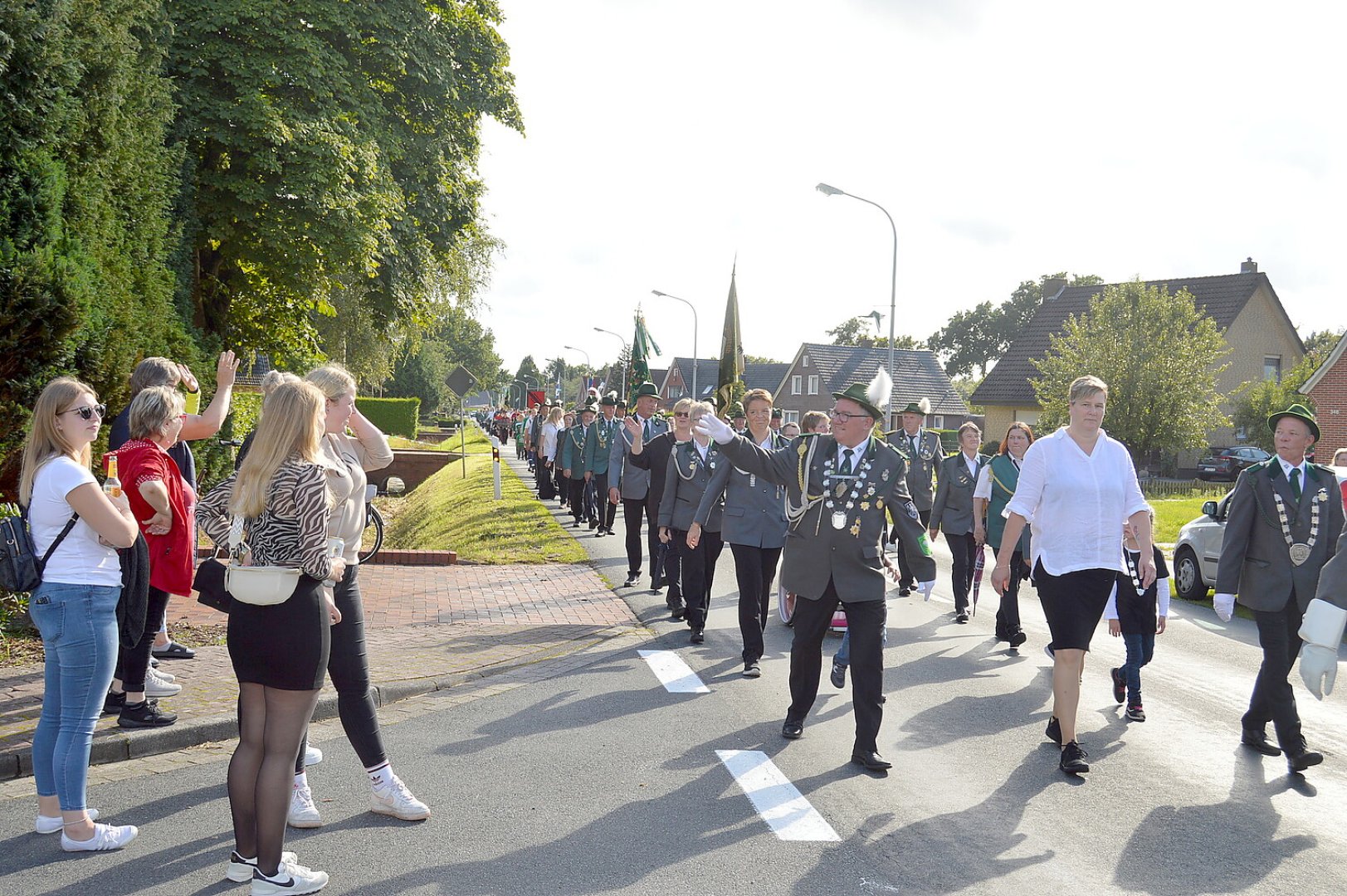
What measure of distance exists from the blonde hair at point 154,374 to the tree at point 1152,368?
110 ft

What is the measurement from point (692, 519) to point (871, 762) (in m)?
3.89

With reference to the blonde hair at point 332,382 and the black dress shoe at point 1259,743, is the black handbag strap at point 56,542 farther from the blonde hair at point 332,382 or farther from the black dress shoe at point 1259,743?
the black dress shoe at point 1259,743

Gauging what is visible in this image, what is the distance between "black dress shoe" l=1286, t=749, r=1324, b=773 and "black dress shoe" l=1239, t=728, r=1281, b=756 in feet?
1.05

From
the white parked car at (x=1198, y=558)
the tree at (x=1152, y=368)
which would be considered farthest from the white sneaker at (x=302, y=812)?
the tree at (x=1152, y=368)

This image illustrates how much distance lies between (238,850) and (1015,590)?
6.85 metres

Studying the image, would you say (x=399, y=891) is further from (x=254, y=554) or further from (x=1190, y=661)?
(x=1190, y=661)

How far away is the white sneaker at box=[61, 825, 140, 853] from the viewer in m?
4.23

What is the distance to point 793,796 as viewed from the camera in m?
5.04

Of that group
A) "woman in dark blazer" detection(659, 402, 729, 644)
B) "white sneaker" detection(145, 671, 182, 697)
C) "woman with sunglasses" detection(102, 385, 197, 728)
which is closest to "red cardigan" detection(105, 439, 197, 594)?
"woman with sunglasses" detection(102, 385, 197, 728)

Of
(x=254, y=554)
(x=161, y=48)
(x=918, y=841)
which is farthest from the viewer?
(x=161, y=48)

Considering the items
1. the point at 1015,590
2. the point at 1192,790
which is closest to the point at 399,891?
the point at 1192,790

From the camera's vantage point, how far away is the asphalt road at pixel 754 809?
410 centimetres

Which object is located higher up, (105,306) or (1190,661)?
(105,306)

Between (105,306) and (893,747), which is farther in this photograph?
(105,306)
